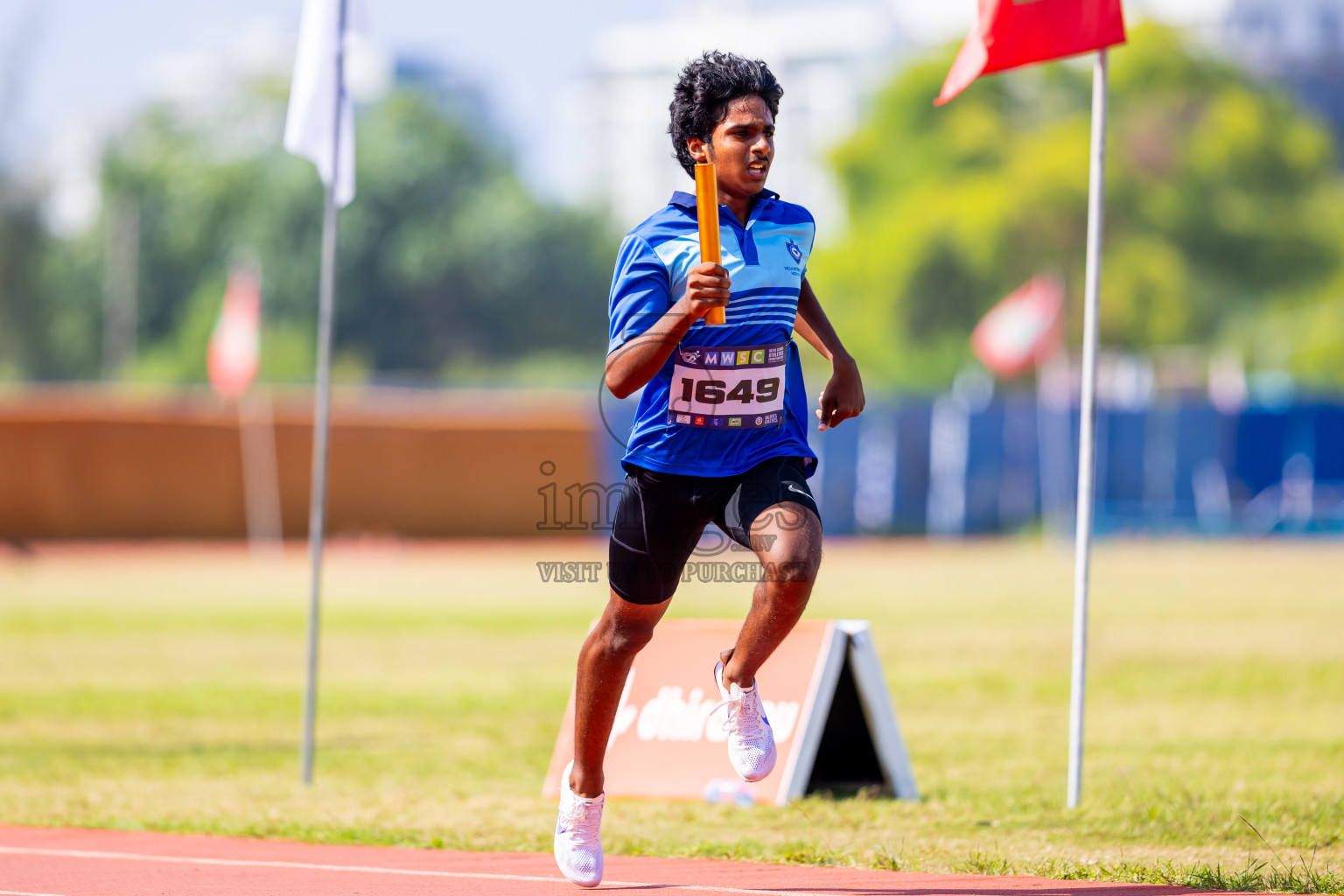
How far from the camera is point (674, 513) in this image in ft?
15.6

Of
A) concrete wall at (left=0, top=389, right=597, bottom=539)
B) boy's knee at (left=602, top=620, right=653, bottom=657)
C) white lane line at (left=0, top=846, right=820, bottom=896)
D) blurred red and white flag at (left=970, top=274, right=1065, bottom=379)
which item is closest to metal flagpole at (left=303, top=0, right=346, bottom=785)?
white lane line at (left=0, top=846, right=820, bottom=896)

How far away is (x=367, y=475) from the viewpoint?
31.3 metres

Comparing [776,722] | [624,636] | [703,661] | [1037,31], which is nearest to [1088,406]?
[1037,31]

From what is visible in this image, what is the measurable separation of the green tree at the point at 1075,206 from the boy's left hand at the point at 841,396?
50.3 metres

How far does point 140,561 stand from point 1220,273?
141ft

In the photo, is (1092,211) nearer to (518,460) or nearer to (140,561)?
(140,561)

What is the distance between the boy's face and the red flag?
2.23 m

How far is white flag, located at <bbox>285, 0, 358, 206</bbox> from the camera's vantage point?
8.02 metres

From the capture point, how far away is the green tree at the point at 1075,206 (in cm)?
5603

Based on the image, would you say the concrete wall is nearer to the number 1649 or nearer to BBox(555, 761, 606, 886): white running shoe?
BBox(555, 761, 606, 886): white running shoe

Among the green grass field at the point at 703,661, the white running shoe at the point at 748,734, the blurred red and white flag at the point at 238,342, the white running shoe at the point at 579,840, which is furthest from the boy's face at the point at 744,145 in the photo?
the blurred red and white flag at the point at 238,342

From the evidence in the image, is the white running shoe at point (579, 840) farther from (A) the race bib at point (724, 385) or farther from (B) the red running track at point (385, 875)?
(A) the race bib at point (724, 385)

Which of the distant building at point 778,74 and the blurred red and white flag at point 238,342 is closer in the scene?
the blurred red and white flag at point 238,342

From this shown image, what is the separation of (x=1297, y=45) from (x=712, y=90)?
559ft
